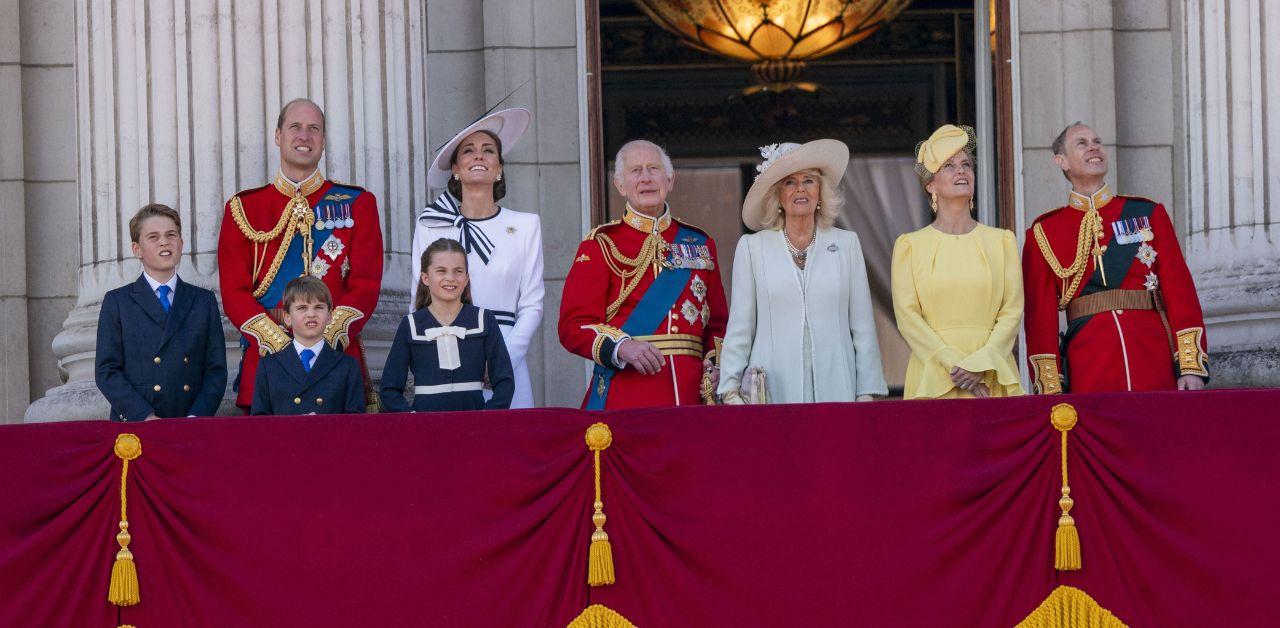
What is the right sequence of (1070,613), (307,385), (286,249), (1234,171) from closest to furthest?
(1070,613) < (307,385) < (286,249) < (1234,171)

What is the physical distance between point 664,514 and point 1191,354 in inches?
86.8

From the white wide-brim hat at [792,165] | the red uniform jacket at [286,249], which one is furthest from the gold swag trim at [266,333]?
the white wide-brim hat at [792,165]

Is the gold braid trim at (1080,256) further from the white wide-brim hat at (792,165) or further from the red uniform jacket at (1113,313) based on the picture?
the white wide-brim hat at (792,165)

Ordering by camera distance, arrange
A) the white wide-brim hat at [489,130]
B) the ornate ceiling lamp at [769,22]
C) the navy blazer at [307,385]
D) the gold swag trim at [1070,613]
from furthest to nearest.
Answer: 1. the ornate ceiling lamp at [769,22]
2. the white wide-brim hat at [489,130]
3. the navy blazer at [307,385]
4. the gold swag trim at [1070,613]

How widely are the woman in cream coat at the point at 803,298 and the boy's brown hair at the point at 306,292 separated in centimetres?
144

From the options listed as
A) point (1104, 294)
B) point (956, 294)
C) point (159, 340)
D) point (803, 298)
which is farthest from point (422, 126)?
point (1104, 294)

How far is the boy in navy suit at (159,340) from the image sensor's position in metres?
7.19

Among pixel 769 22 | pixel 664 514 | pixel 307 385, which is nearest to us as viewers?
pixel 664 514

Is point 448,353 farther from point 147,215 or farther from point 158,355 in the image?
point 147,215

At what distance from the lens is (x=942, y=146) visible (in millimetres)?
7402

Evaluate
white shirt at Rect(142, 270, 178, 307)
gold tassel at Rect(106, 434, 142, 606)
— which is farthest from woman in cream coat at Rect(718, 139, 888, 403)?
gold tassel at Rect(106, 434, 142, 606)

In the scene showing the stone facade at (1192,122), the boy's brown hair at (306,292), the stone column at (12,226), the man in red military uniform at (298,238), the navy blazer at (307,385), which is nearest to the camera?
the navy blazer at (307,385)

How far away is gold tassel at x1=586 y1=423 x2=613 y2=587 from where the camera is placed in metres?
6.28

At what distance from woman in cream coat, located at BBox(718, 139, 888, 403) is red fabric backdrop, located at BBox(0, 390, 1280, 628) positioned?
943 millimetres
